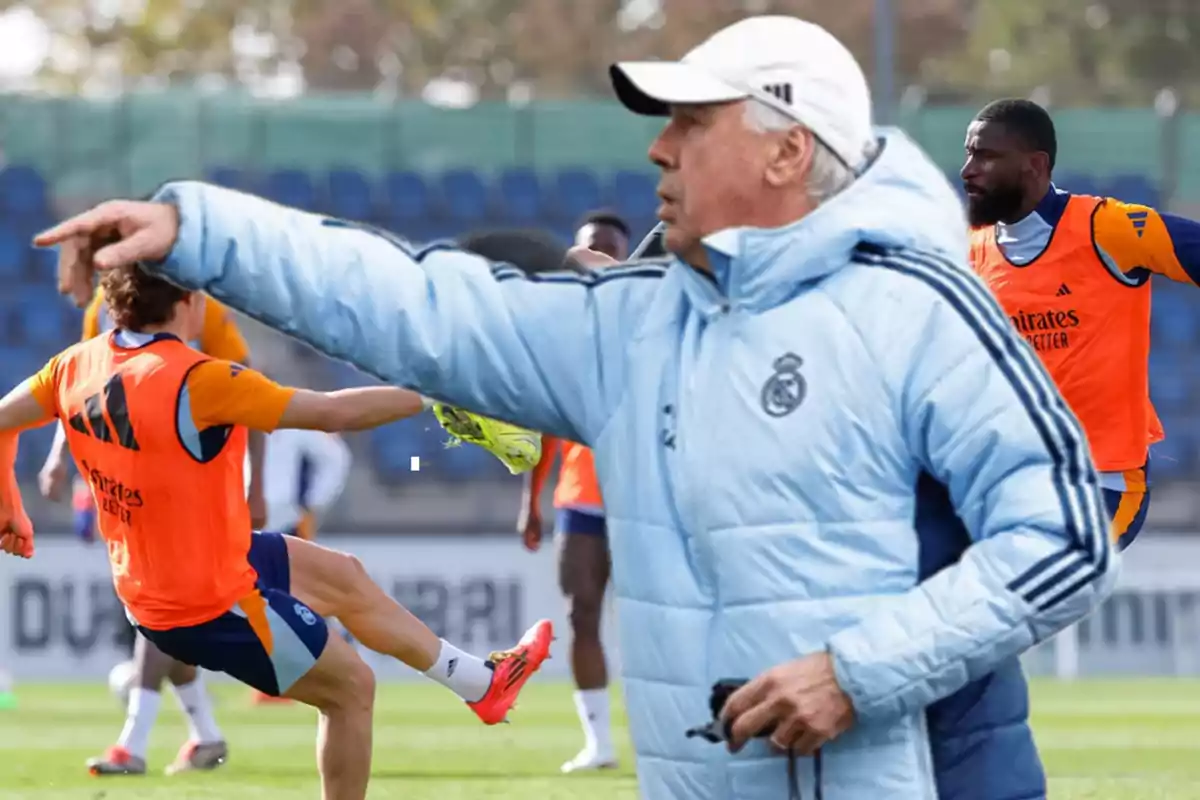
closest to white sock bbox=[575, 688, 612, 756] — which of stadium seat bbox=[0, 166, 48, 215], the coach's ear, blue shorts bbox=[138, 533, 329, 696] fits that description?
blue shorts bbox=[138, 533, 329, 696]

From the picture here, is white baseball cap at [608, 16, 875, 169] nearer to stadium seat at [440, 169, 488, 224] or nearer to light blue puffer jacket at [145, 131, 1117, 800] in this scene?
light blue puffer jacket at [145, 131, 1117, 800]

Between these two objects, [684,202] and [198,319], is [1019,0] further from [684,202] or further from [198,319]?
[684,202]

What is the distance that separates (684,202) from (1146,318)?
492 cm

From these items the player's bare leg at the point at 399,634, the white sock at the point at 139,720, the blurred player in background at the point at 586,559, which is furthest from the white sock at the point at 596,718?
the player's bare leg at the point at 399,634

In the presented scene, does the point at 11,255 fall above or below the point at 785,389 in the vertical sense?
above

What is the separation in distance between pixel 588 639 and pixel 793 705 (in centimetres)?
848

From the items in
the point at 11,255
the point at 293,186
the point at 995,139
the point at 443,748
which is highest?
the point at 293,186

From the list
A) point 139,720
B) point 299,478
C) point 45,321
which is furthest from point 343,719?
point 45,321

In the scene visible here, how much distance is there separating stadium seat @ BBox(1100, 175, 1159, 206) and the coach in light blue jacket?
67.8ft

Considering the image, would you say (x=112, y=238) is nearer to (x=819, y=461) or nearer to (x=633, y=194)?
(x=819, y=461)

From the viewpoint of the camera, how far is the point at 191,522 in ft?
25.3

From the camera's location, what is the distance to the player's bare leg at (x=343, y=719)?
23.9ft

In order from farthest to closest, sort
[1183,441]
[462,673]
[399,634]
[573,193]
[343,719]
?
1. [573,193]
2. [1183,441]
3. [462,673]
4. [399,634]
5. [343,719]

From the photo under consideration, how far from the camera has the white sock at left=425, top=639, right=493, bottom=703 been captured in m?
8.46
